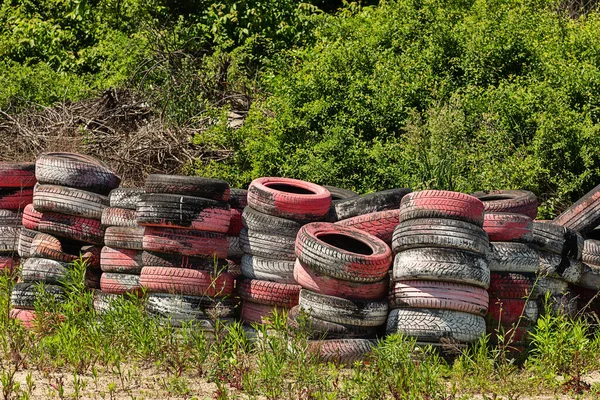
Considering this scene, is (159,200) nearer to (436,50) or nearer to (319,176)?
(319,176)

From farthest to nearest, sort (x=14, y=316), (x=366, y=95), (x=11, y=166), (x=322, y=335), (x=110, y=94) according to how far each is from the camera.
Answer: (x=110, y=94)
(x=366, y=95)
(x=11, y=166)
(x=14, y=316)
(x=322, y=335)

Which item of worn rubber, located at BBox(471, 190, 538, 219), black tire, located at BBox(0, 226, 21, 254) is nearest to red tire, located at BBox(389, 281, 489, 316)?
worn rubber, located at BBox(471, 190, 538, 219)

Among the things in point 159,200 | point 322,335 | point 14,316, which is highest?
point 159,200

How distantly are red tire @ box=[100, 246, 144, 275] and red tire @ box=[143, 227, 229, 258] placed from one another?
0.38 metres

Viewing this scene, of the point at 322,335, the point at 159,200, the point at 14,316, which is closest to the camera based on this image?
the point at 322,335

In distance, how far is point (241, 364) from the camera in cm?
593

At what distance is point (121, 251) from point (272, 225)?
1264 mm

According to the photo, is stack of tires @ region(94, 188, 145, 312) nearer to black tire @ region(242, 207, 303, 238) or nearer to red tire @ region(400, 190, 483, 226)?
black tire @ region(242, 207, 303, 238)

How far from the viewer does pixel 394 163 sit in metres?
10.2

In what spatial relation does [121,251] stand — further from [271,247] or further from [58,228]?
[271,247]

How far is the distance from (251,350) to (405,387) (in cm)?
157

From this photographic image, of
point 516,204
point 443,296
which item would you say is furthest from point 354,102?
point 443,296

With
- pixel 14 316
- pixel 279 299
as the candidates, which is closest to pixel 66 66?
pixel 14 316

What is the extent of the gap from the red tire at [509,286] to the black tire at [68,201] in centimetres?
320
